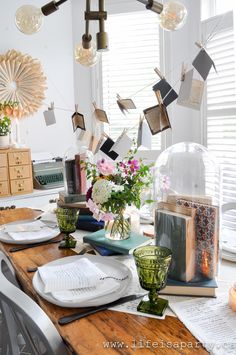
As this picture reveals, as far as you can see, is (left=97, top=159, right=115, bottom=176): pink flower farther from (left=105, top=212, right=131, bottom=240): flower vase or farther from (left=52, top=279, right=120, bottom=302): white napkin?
(left=52, top=279, right=120, bottom=302): white napkin

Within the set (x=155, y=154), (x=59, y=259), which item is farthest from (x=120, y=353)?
(x=155, y=154)

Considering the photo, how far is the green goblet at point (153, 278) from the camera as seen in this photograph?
34.4 inches

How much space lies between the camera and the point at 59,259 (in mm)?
1221

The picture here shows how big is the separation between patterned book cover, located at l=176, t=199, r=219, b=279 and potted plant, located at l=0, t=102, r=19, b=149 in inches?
89.5

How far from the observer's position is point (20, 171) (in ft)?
9.60

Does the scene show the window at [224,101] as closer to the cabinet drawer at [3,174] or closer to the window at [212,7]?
the window at [212,7]

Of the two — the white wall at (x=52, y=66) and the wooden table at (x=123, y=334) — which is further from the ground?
the white wall at (x=52, y=66)

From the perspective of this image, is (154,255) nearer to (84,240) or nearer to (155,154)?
(84,240)

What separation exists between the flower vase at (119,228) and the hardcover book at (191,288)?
379mm

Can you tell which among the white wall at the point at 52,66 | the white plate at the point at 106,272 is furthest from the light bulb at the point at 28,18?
the white wall at the point at 52,66

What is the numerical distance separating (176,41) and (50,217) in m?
2.19

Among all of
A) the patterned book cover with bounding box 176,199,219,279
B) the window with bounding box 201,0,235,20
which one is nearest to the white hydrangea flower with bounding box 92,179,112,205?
the patterned book cover with bounding box 176,199,219,279

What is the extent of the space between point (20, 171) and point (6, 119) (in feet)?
1.52

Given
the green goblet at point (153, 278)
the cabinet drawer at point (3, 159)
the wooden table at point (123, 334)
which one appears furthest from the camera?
the cabinet drawer at point (3, 159)
